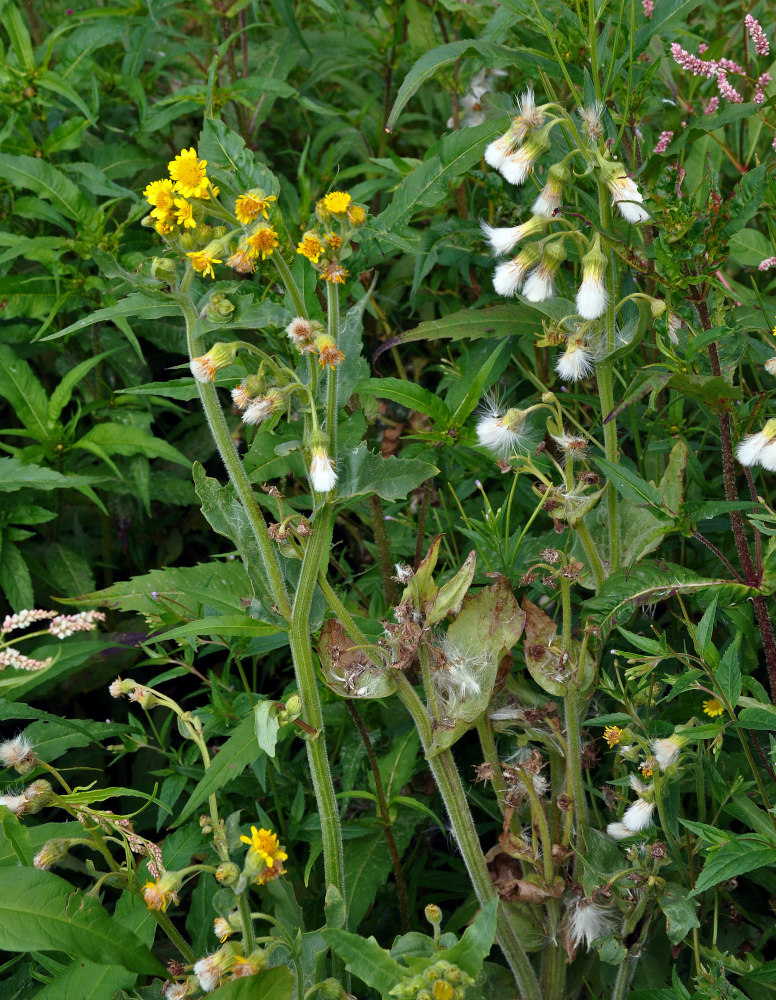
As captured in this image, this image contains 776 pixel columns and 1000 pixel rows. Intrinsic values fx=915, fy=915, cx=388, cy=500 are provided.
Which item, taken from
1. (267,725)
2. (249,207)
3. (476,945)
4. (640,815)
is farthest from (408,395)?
(476,945)

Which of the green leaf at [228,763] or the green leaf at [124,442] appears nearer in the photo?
the green leaf at [228,763]

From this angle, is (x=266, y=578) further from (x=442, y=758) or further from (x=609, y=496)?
(x=609, y=496)

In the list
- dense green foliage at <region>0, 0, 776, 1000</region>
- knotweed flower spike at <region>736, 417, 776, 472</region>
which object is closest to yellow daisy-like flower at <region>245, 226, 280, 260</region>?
dense green foliage at <region>0, 0, 776, 1000</region>

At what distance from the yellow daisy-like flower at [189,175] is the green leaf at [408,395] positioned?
402mm

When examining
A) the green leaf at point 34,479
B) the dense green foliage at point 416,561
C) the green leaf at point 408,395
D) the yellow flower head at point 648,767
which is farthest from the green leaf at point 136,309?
the yellow flower head at point 648,767

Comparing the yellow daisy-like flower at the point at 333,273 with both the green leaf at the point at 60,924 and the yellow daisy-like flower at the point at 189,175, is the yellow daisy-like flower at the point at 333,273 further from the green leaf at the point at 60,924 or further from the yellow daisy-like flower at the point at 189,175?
the green leaf at the point at 60,924

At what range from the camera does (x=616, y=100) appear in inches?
54.8

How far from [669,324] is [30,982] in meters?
1.19

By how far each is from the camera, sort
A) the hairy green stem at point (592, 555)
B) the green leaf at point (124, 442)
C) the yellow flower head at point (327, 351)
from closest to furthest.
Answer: the yellow flower head at point (327, 351) → the hairy green stem at point (592, 555) → the green leaf at point (124, 442)

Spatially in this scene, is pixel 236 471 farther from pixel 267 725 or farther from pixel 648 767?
pixel 648 767

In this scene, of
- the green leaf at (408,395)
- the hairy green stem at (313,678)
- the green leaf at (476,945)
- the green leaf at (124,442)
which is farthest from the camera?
the green leaf at (124,442)

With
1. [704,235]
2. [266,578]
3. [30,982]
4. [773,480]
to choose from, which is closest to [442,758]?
[266,578]

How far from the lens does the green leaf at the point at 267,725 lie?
1031 millimetres

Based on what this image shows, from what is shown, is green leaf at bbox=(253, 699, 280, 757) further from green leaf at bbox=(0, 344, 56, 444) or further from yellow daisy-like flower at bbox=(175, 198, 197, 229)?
green leaf at bbox=(0, 344, 56, 444)
